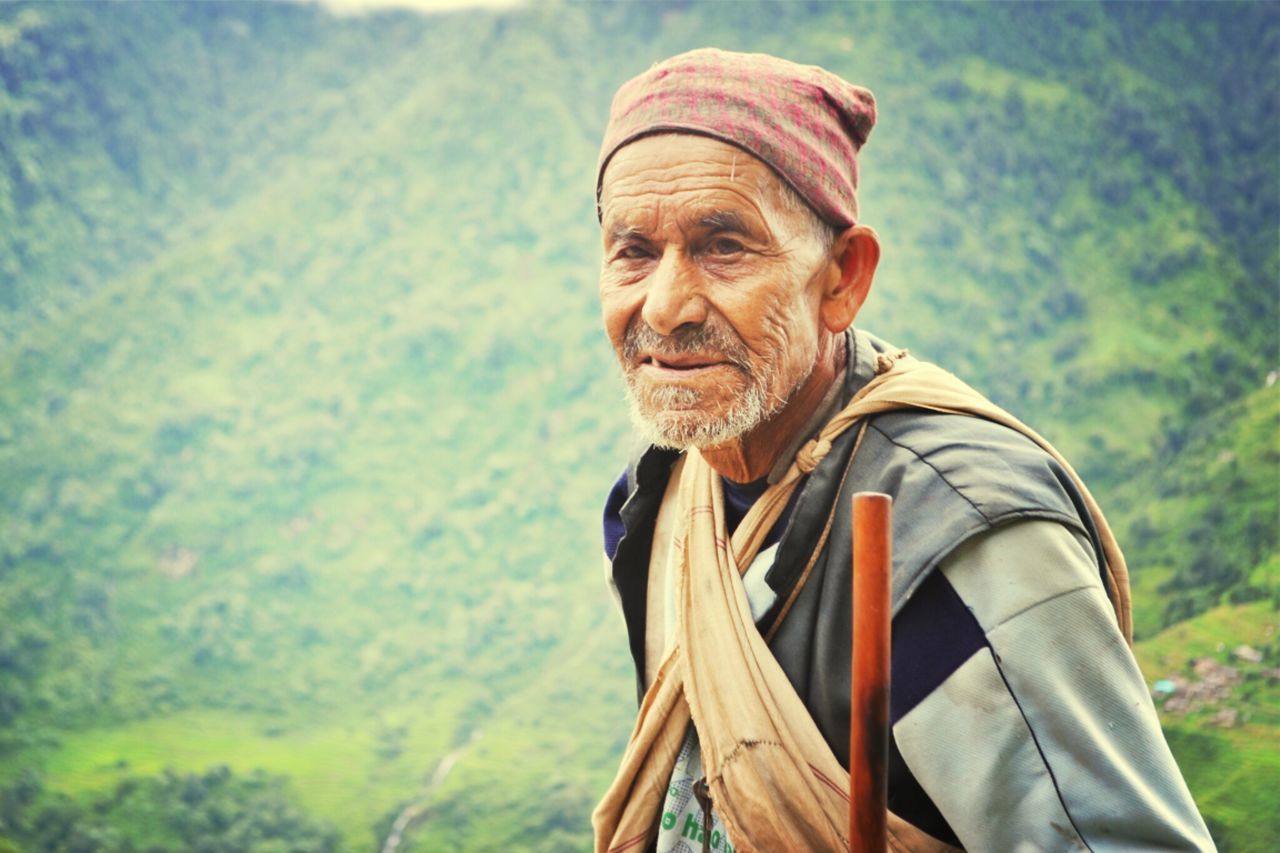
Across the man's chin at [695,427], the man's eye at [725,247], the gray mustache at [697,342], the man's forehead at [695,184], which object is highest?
the man's forehead at [695,184]

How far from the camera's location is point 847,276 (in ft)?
7.23

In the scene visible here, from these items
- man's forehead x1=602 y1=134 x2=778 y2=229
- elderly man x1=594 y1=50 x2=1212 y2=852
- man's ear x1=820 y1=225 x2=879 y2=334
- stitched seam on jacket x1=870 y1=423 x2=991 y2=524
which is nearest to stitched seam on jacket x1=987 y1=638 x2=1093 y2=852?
elderly man x1=594 y1=50 x2=1212 y2=852

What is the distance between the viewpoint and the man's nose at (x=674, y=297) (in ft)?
6.73

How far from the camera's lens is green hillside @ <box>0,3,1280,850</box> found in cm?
2706

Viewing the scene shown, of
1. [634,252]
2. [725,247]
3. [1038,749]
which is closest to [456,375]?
[634,252]

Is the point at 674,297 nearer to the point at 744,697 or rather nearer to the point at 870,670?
the point at 744,697

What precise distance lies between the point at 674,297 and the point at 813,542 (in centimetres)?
52

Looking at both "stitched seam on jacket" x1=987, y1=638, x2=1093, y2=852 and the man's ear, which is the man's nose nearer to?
the man's ear

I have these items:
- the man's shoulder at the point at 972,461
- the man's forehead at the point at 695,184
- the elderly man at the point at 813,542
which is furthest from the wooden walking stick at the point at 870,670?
the man's forehead at the point at 695,184

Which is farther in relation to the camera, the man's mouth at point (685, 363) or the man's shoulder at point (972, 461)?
the man's mouth at point (685, 363)

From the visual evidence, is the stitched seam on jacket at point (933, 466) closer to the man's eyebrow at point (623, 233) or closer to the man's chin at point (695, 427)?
the man's chin at point (695, 427)

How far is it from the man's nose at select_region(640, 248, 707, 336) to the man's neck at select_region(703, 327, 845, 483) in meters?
0.28

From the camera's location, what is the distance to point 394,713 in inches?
1188

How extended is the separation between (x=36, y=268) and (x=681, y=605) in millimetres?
54185
